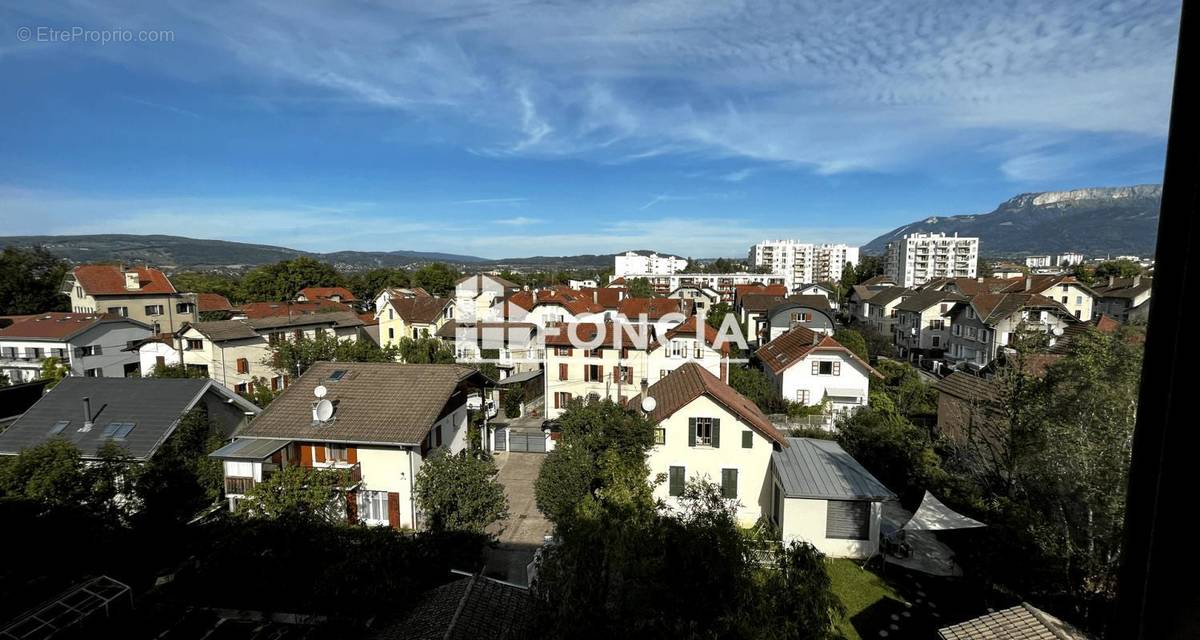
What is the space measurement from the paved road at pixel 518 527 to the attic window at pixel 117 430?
37.7 ft

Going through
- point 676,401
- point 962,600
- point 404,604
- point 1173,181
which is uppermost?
point 1173,181

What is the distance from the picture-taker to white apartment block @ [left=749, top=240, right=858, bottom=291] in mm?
130125

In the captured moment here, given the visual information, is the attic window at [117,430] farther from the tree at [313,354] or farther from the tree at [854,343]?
the tree at [854,343]

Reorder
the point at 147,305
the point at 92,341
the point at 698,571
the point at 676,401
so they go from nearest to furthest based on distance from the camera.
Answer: the point at 698,571 < the point at 676,401 < the point at 92,341 < the point at 147,305

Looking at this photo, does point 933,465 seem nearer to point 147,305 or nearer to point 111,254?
point 147,305

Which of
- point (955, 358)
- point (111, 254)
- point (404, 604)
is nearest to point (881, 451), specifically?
point (404, 604)

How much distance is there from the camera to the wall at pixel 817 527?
14594 millimetres

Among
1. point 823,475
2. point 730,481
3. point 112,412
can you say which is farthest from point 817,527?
point 112,412

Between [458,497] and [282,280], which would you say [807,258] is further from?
[458,497]

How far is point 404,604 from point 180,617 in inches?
212

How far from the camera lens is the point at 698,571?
636 centimetres

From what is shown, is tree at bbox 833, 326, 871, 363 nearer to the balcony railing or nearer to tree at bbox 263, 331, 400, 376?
tree at bbox 263, 331, 400, 376

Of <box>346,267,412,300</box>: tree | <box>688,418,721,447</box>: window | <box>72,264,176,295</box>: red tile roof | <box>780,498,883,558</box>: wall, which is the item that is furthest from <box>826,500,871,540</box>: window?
<box>346,267,412,300</box>: tree

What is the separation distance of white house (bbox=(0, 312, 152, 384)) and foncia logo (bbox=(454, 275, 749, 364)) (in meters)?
19.9
